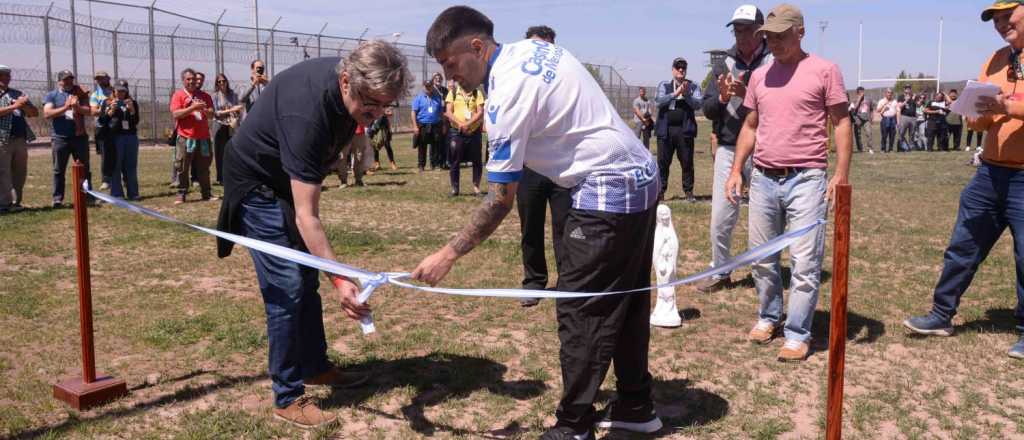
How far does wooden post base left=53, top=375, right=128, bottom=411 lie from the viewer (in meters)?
4.00

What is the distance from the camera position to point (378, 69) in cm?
321

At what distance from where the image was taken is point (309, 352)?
4.30m

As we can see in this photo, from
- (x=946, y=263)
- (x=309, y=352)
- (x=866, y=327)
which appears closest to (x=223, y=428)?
(x=309, y=352)

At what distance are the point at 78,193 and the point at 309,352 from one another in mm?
1354

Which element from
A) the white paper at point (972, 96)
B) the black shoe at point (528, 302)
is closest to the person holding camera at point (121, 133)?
the black shoe at point (528, 302)

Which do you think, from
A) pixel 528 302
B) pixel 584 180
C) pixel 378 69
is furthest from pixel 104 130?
pixel 584 180

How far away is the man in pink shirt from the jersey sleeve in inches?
84.9

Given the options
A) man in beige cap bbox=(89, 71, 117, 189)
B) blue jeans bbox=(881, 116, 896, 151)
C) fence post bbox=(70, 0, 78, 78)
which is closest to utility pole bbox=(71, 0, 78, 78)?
fence post bbox=(70, 0, 78, 78)

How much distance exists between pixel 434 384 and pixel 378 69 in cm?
191

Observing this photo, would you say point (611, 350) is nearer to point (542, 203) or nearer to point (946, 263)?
point (542, 203)

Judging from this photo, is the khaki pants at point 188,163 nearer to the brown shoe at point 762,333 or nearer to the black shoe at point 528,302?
the black shoe at point 528,302

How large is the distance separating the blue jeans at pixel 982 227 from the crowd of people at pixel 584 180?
11 mm

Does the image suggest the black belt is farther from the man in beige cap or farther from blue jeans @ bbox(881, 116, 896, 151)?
blue jeans @ bbox(881, 116, 896, 151)

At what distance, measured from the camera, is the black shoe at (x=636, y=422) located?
3779 millimetres
